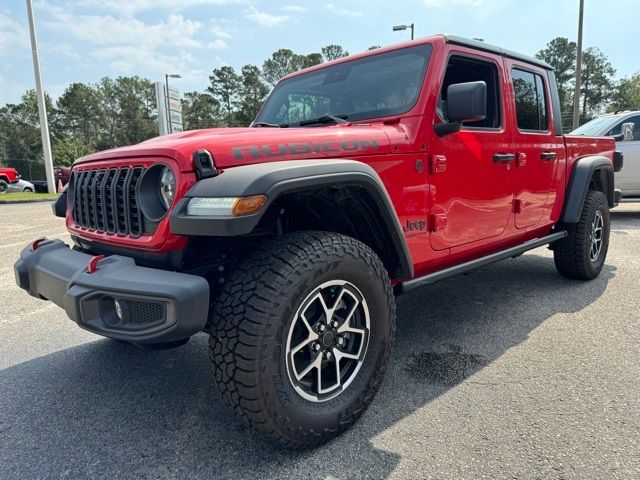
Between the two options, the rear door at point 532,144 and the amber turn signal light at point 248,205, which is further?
the rear door at point 532,144

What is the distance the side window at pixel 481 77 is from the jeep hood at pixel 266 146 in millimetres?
900

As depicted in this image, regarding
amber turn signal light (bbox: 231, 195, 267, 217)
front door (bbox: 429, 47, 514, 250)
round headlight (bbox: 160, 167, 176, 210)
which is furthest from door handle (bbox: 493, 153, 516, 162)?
round headlight (bbox: 160, 167, 176, 210)

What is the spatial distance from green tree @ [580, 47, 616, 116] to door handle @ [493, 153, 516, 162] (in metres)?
67.6

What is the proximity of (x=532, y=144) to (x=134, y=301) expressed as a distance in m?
3.13

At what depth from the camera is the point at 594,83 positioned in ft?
202

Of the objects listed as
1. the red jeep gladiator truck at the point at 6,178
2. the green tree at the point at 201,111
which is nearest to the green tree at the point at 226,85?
the green tree at the point at 201,111

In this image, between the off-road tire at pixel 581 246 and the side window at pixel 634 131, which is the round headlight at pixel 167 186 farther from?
the side window at pixel 634 131

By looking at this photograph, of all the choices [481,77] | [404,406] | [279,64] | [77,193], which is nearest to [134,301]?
[77,193]

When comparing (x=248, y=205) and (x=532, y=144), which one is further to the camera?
(x=532, y=144)

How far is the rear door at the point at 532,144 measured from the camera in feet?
11.3

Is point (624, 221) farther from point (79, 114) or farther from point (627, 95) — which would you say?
point (79, 114)

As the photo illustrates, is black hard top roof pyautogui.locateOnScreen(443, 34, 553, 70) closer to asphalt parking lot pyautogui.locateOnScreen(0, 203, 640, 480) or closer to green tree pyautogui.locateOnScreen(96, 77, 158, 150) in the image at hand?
asphalt parking lot pyautogui.locateOnScreen(0, 203, 640, 480)

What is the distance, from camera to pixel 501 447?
196 cm

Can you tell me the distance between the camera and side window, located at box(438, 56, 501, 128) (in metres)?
3.03
